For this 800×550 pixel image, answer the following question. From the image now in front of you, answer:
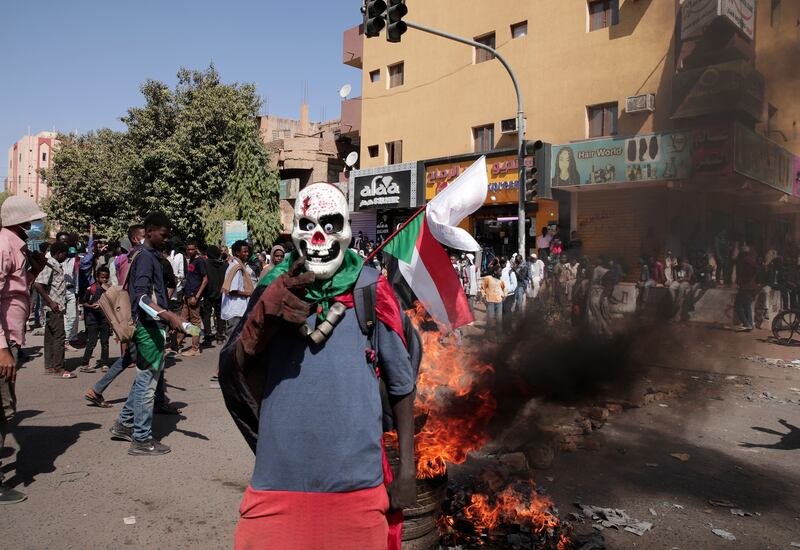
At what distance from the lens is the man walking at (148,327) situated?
4.87 m

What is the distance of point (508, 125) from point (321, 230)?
19.8 metres

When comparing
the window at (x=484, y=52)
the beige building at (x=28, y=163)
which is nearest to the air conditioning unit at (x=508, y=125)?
the window at (x=484, y=52)

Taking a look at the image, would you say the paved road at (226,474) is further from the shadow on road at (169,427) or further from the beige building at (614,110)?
the beige building at (614,110)

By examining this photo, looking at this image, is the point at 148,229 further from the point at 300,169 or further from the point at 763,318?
the point at 300,169

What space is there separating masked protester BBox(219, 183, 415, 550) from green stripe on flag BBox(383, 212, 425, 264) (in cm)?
172

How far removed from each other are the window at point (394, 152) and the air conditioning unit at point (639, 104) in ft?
33.8

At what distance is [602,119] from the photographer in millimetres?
18781

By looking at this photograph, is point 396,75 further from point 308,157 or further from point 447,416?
point 447,416

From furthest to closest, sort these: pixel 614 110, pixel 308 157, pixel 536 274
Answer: pixel 308 157
pixel 614 110
pixel 536 274

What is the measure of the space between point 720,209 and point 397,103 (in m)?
20.3

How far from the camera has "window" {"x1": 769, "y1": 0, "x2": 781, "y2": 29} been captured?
5516 mm

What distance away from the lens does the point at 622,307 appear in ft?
27.8


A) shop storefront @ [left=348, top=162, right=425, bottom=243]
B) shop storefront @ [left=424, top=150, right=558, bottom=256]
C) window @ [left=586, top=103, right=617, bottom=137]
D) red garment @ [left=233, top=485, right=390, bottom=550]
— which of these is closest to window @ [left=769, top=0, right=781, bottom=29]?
red garment @ [left=233, top=485, right=390, bottom=550]

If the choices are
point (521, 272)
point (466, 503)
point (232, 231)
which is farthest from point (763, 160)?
point (232, 231)
